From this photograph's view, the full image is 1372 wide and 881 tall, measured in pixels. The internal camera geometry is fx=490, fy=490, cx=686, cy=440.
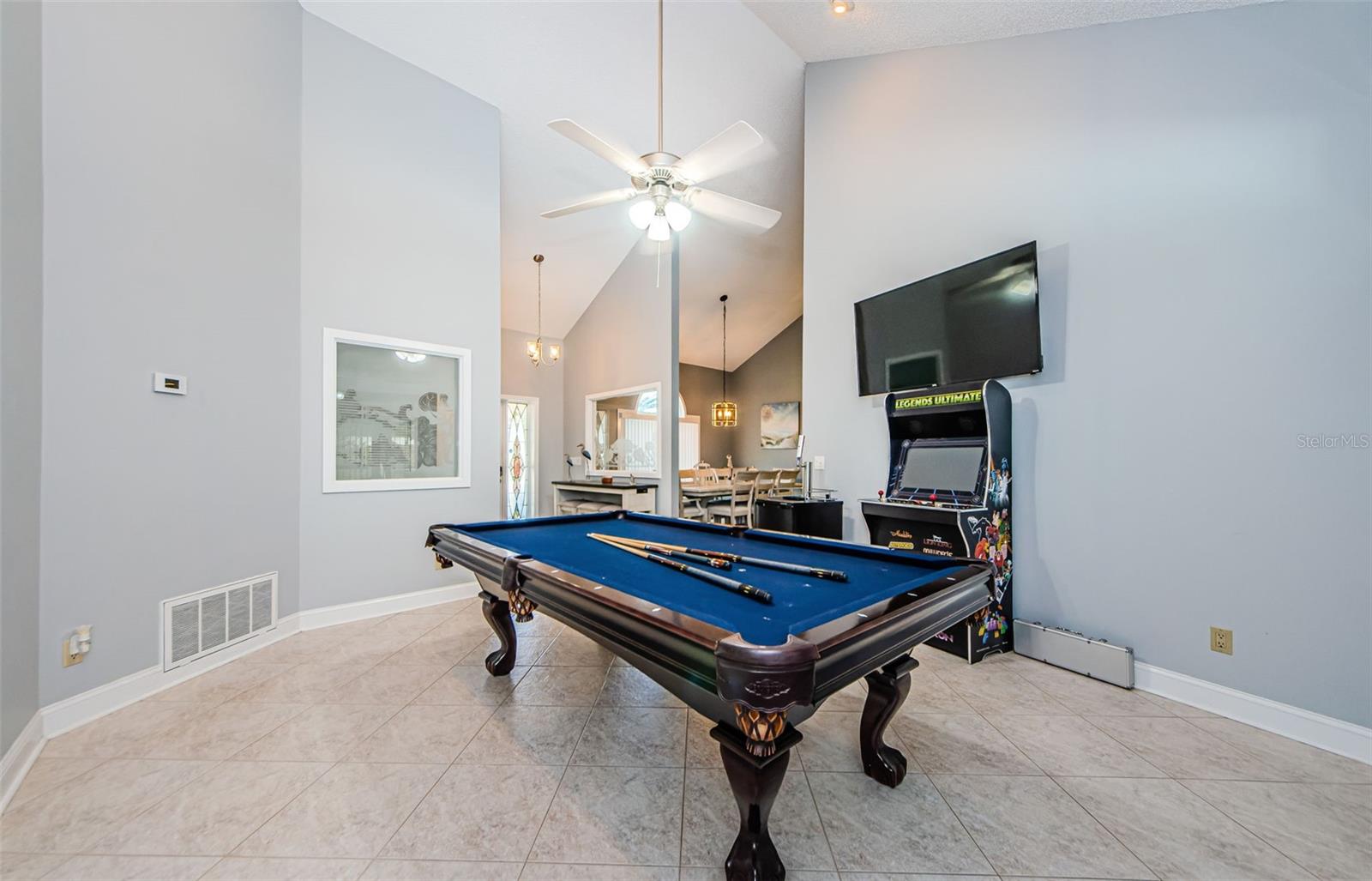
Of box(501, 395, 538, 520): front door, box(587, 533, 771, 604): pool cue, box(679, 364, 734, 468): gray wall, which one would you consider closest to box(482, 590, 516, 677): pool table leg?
box(587, 533, 771, 604): pool cue

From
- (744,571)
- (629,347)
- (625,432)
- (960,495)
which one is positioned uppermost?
(629,347)

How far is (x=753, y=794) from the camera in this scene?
1.17m

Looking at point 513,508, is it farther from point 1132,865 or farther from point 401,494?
point 1132,865

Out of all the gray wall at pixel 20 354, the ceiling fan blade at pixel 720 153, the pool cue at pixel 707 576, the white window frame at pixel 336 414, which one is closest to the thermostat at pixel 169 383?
the gray wall at pixel 20 354

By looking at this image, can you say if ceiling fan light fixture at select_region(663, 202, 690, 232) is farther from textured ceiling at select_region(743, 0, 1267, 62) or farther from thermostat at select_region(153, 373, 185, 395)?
thermostat at select_region(153, 373, 185, 395)

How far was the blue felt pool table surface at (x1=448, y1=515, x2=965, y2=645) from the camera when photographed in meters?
1.26

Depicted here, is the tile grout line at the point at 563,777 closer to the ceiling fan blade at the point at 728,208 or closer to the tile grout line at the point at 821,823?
the tile grout line at the point at 821,823

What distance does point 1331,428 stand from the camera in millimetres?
1927

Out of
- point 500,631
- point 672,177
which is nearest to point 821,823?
point 500,631

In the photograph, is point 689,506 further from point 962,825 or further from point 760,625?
point 760,625

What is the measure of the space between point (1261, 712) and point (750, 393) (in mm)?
7697

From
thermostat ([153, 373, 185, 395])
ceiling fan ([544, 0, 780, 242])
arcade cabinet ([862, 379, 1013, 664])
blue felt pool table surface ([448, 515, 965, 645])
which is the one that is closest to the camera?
blue felt pool table surface ([448, 515, 965, 645])

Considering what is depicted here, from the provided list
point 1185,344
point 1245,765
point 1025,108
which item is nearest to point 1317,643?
point 1245,765

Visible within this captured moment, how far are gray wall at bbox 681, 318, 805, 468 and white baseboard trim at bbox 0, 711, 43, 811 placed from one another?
26.4ft
